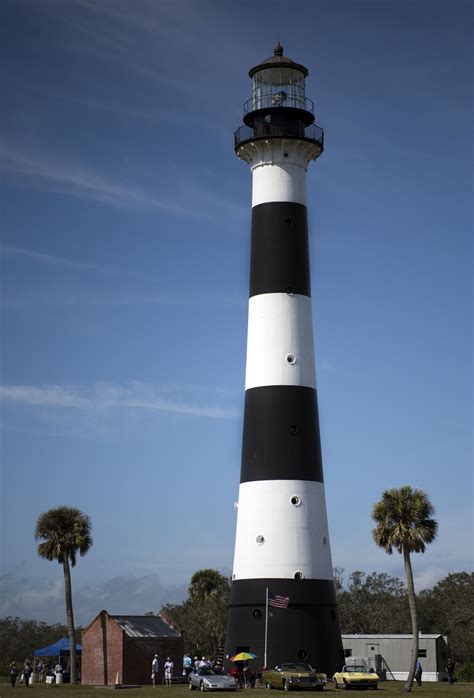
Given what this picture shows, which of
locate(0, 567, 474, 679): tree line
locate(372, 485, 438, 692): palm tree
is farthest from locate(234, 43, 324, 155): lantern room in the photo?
locate(0, 567, 474, 679): tree line

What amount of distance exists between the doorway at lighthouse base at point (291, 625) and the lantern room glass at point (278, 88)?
72.5ft

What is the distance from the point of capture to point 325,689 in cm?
4000

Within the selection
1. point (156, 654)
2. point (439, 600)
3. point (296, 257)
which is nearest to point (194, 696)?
point (156, 654)

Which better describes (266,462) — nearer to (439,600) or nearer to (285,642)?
(285,642)

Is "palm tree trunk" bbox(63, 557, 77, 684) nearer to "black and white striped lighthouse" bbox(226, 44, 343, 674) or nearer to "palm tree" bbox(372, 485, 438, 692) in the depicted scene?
"black and white striped lighthouse" bbox(226, 44, 343, 674)

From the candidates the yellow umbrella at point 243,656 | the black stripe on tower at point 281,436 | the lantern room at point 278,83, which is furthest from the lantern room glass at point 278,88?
the yellow umbrella at point 243,656

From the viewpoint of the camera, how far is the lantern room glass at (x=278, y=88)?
48.8 m

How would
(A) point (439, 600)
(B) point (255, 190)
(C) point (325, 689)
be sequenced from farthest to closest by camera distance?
(A) point (439, 600)
(B) point (255, 190)
(C) point (325, 689)

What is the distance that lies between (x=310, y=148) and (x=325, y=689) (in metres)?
23.8

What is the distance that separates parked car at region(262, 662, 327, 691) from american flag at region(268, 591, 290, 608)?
2806 millimetres

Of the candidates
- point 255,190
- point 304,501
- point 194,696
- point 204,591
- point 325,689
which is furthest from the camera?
point 204,591

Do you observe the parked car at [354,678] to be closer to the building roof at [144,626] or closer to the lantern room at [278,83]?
the building roof at [144,626]

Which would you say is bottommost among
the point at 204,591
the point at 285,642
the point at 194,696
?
the point at 194,696

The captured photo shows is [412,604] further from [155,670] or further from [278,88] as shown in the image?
[278,88]
